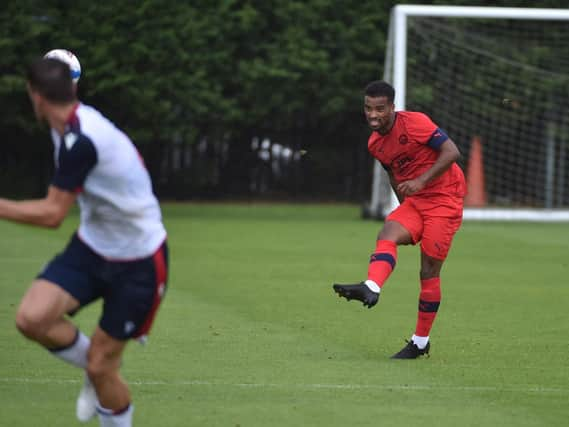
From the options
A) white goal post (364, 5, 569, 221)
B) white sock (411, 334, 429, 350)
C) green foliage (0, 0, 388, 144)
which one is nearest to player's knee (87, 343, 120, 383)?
white sock (411, 334, 429, 350)

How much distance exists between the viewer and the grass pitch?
24.4 feet

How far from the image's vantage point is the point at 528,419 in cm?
729

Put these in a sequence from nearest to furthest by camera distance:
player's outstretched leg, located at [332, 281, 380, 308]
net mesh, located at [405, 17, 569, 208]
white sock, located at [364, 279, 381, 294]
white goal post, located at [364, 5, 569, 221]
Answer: player's outstretched leg, located at [332, 281, 380, 308], white sock, located at [364, 279, 381, 294], white goal post, located at [364, 5, 569, 221], net mesh, located at [405, 17, 569, 208]

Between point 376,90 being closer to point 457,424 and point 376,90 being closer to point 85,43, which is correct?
point 457,424

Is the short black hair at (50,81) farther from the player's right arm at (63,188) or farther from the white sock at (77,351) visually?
the white sock at (77,351)

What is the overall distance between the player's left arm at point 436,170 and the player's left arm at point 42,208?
371 centimetres

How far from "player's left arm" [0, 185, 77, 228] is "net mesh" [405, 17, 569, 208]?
71.7ft

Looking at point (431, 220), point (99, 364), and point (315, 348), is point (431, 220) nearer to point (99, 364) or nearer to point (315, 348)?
point (315, 348)

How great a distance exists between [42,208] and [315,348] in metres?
4.17

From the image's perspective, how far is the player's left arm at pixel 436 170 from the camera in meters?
9.23

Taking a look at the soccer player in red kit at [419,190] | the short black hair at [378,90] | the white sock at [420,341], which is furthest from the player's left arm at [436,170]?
the white sock at [420,341]

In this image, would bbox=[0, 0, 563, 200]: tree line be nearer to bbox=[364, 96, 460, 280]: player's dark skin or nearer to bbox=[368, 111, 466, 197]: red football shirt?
bbox=[368, 111, 466, 197]: red football shirt

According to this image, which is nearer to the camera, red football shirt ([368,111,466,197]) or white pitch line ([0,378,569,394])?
white pitch line ([0,378,569,394])

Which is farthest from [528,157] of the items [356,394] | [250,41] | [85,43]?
[356,394]
